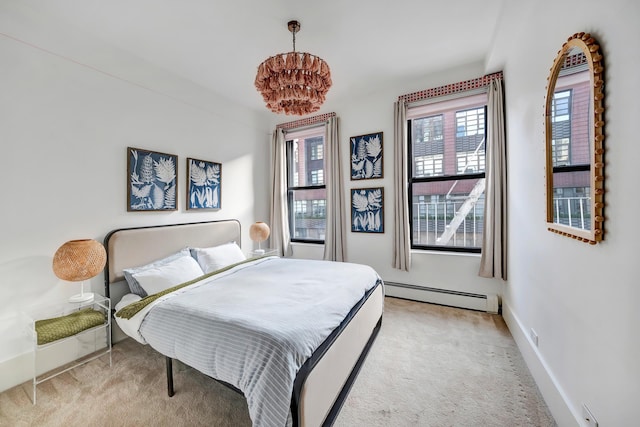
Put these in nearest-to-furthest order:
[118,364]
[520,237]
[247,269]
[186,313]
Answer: [186,313], [118,364], [520,237], [247,269]

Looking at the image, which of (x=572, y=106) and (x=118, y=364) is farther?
(x=118, y=364)

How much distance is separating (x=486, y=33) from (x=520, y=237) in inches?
76.8

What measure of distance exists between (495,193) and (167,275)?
3.48 metres

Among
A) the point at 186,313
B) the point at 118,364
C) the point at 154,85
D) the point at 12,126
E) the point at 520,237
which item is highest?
the point at 154,85

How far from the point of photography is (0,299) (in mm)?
1824

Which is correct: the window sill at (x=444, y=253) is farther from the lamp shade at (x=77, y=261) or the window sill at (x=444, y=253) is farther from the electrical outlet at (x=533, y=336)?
the lamp shade at (x=77, y=261)

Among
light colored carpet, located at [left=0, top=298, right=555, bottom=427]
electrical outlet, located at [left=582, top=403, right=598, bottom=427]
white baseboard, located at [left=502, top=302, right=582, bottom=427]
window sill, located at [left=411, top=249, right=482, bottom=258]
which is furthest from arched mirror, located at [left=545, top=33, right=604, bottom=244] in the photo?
window sill, located at [left=411, top=249, right=482, bottom=258]

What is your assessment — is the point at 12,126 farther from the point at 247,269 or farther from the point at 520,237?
the point at 520,237

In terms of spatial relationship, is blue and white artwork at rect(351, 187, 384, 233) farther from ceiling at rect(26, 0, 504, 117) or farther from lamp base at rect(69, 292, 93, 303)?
lamp base at rect(69, 292, 93, 303)

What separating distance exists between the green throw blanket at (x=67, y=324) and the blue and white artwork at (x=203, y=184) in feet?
4.71

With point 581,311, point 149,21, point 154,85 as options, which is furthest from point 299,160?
point 581,311

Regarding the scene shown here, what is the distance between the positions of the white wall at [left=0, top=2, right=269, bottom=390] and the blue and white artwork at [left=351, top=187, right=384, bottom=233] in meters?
2.32

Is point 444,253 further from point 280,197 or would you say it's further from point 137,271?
point 137,271

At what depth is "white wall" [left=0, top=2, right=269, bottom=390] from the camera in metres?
1.86
